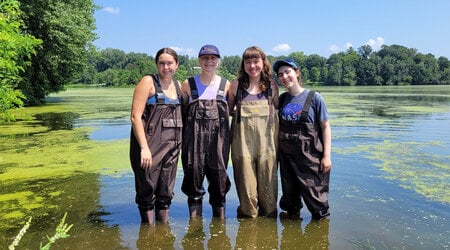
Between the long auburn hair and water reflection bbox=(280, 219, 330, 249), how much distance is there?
1.42 m

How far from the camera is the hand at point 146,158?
383cm

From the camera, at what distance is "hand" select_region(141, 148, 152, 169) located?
3.83 m

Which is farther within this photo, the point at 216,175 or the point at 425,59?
the point at 425,59

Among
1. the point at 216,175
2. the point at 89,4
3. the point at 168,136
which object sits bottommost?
the point at 216,175

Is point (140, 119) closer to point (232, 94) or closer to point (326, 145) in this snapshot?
point (232, 94)

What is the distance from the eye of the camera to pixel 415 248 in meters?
3.63

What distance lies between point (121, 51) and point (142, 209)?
148 meters

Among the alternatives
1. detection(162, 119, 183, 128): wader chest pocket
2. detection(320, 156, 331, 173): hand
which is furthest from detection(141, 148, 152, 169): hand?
detection(320, 156, 331, 173): hand

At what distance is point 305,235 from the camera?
391cm

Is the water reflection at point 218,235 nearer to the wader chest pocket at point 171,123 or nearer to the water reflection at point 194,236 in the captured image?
the water reflection at point 194,236

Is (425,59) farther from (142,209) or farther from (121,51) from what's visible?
(142,209)

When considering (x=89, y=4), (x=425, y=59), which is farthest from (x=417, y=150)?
(x=425, y=59)

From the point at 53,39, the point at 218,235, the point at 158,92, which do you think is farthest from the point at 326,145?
the point at 53,39

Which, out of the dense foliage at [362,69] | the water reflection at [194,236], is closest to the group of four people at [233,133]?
the water reflection at [194,236]
